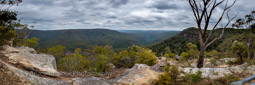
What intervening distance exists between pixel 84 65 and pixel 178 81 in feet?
67.7

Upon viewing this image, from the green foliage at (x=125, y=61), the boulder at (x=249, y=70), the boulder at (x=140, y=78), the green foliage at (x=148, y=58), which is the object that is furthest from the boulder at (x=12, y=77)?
the green foliage at (x=125, y=61)

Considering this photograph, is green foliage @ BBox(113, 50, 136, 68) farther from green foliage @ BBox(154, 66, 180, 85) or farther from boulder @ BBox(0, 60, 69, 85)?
boulder @ BBox(0, 60, 69, 85)

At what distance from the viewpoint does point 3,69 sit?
18.3ft

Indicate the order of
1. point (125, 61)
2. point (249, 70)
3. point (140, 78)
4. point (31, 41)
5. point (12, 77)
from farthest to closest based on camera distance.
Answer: point (31, 41) → point (125, 61) → point (249, 70) → point (140, 78) → point (12, 77)

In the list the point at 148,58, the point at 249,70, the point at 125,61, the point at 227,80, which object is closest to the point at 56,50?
the point at 125,61

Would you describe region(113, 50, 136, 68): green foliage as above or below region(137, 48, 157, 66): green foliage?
below

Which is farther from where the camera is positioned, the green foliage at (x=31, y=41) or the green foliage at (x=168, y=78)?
the green foliage at (x=31, y=41)

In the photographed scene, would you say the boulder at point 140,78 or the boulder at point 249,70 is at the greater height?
the boulder at point 249,70

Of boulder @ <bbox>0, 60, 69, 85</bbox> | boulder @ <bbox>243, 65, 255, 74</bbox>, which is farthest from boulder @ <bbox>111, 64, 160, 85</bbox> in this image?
boulder @ <bbox>243, 65, 255, 74</bbox>

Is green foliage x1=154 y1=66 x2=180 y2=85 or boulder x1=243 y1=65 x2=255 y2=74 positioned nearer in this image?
green foliage x1=154 y1=66 x2=180 y2=85

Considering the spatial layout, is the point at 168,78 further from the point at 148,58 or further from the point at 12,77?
the point at 148,58

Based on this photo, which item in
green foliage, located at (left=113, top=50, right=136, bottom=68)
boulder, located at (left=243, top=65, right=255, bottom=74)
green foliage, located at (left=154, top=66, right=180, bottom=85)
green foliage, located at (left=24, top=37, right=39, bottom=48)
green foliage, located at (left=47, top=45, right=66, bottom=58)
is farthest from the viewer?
green foliage, located at (left=47, top=45, right=66, bottom=58)

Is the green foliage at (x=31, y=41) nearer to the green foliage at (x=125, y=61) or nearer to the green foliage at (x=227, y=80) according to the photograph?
the green foliage at (x=125, y=61)

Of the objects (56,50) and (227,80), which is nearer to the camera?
(227,80)
